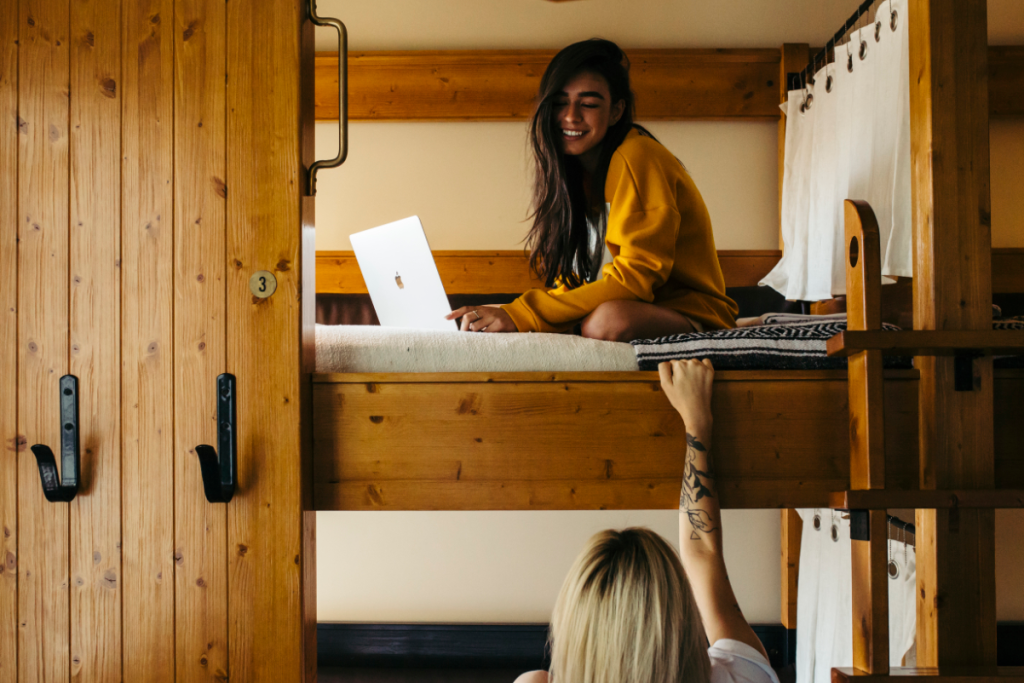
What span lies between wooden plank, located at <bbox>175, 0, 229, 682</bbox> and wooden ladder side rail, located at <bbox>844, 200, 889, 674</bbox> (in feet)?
3.13

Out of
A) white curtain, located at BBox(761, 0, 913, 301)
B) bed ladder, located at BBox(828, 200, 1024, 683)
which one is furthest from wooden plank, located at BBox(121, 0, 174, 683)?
white curtain, located at BBox(761, 0, 913, 301)

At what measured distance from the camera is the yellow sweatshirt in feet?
4.29

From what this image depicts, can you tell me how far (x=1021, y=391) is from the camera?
1103mm

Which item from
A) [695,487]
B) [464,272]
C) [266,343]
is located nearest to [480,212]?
[464,272]

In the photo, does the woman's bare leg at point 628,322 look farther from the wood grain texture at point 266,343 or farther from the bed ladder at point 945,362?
the wood grain texture at point 266,343

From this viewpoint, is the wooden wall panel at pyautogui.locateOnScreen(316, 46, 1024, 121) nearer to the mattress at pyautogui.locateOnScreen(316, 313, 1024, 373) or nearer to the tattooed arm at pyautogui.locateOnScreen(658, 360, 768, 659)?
the mattress at pyautogui.locateOnScreen(316, 313, 1024, 373)

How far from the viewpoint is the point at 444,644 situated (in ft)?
8.57

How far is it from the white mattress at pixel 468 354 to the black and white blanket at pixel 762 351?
0.18 feet

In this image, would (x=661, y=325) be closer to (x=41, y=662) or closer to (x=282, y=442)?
(x=282, y=442)

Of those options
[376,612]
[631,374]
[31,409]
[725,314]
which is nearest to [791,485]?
[631,374]

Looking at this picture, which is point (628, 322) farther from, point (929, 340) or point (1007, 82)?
point (1007, 82)

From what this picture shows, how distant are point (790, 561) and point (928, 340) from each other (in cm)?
175

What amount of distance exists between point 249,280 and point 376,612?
193 centimetres

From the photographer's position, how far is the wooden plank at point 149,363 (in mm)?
1083
